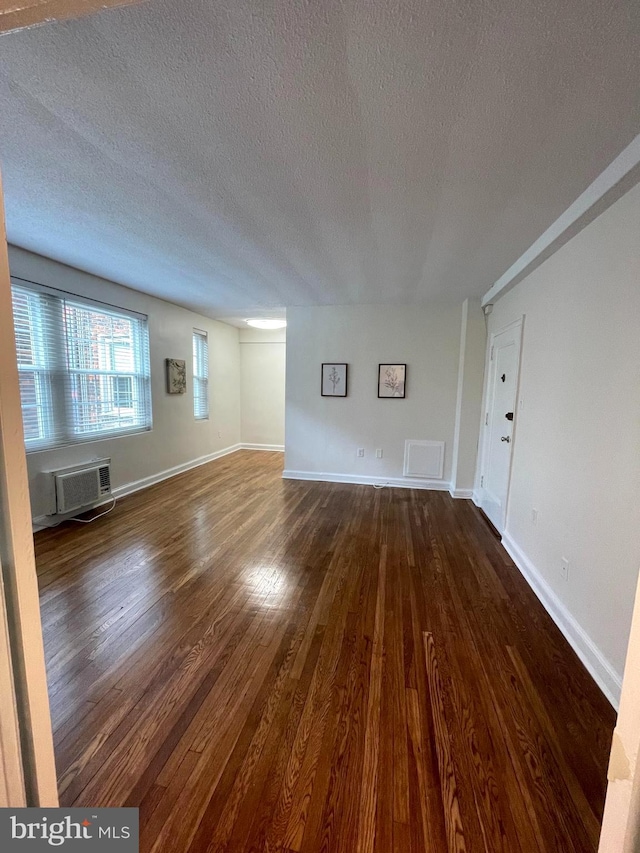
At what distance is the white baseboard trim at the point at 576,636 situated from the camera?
4.92ft

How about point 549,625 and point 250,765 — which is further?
point 549,625

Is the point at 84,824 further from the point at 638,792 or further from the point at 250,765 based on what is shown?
the point at 638,792

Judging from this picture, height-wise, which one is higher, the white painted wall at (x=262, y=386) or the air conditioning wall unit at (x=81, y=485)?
the white painted wall at (x=262, y=386)

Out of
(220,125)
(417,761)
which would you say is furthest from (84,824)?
(220,125)

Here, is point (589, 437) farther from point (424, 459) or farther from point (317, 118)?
point (424, 459)

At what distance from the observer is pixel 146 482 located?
445cm

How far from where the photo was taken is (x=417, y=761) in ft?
4.03

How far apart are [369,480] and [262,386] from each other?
312 centimetres

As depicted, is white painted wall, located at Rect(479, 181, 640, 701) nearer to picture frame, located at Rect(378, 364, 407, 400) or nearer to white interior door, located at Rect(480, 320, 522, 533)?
white interior door, located at Rect(480, 320, 522, 533)

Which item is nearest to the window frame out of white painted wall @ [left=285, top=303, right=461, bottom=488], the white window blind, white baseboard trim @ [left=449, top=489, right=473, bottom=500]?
the white window blind

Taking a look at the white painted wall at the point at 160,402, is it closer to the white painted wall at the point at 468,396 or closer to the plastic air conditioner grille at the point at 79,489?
the plastic air conditioner grille at the point at 79,489

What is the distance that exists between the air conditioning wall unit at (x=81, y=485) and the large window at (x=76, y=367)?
0.29 metres

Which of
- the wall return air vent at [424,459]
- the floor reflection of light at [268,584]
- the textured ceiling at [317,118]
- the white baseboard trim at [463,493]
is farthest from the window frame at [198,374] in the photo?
the white baseboard trim at [463,493]

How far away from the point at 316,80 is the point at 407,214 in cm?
104
